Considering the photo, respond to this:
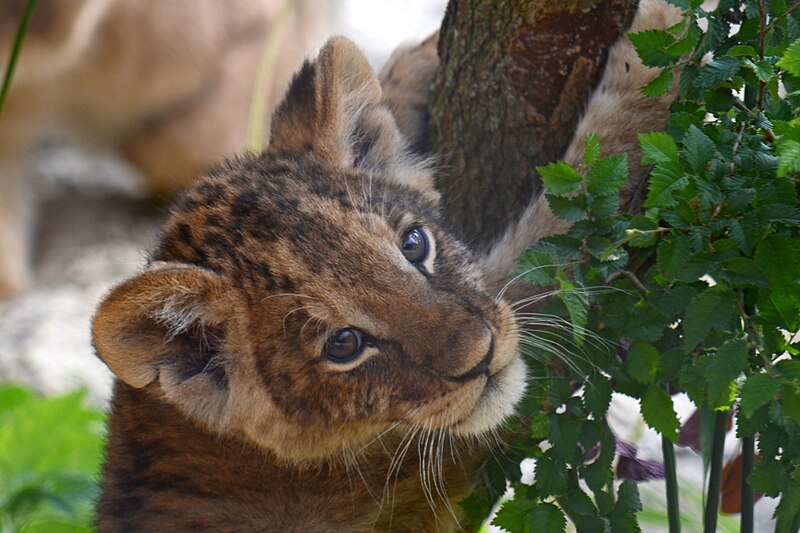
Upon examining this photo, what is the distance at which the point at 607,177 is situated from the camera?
6.73 feet

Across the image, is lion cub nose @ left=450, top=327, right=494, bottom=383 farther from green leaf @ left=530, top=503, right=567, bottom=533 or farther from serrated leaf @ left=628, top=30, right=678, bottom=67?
serrated leaf @ left=628, top=30, right=678, bottom=67

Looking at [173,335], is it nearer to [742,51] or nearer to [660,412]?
[660,412]

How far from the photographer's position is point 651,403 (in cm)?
203

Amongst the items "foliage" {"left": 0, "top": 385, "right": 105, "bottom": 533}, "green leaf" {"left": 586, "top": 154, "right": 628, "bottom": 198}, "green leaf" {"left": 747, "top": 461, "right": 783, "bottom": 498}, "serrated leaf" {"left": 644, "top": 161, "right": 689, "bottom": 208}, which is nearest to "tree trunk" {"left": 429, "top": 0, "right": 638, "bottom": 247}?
"green leaf" {"left": 586, "top": 154, "right": 628, "bottom": 198}

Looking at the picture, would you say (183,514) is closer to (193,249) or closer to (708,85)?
(193,249)

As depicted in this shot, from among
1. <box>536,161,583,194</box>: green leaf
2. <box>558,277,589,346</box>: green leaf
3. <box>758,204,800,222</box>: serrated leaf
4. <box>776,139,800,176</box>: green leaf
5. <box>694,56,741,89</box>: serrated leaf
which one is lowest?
<box>558,277,589,346</box>: green leaf

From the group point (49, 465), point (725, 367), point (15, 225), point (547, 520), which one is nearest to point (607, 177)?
point (725, 367)

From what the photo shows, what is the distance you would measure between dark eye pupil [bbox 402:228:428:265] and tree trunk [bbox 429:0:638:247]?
0.42 meters

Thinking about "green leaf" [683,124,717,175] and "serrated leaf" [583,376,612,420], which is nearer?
"green leaf" [683,124,717,175]

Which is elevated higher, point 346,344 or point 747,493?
point 346,344

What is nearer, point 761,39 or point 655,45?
point 761,39

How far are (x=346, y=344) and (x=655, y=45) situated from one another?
0.94 m

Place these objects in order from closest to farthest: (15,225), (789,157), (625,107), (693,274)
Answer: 1. (789,157)
2. (693,274)
3. (625,107)
4. (15,225)

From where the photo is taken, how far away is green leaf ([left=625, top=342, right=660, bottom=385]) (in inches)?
79.4
